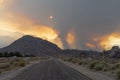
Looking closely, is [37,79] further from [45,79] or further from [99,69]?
[99,69]

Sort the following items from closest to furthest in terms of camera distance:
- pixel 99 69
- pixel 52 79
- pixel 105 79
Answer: pixel 52 79
pixel 105 79
pixel 99 69

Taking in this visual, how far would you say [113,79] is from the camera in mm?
33969

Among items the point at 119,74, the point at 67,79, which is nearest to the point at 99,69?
the point at 119,74

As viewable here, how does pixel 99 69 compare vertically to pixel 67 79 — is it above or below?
above

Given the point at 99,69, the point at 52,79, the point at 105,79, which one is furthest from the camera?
the point at 99,69

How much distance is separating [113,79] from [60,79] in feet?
21.3

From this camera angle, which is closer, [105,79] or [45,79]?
[45,79]

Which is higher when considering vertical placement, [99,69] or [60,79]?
[99,69]

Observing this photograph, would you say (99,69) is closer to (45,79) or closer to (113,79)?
(113,79)

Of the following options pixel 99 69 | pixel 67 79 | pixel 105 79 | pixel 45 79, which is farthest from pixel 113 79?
pixel 99 69

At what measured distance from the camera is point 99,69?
5397 centimetres

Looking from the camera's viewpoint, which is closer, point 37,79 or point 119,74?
point 37,79

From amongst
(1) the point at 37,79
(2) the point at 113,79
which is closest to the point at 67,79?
(1) the point at 37,79

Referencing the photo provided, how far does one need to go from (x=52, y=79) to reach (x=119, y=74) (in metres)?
8.18
